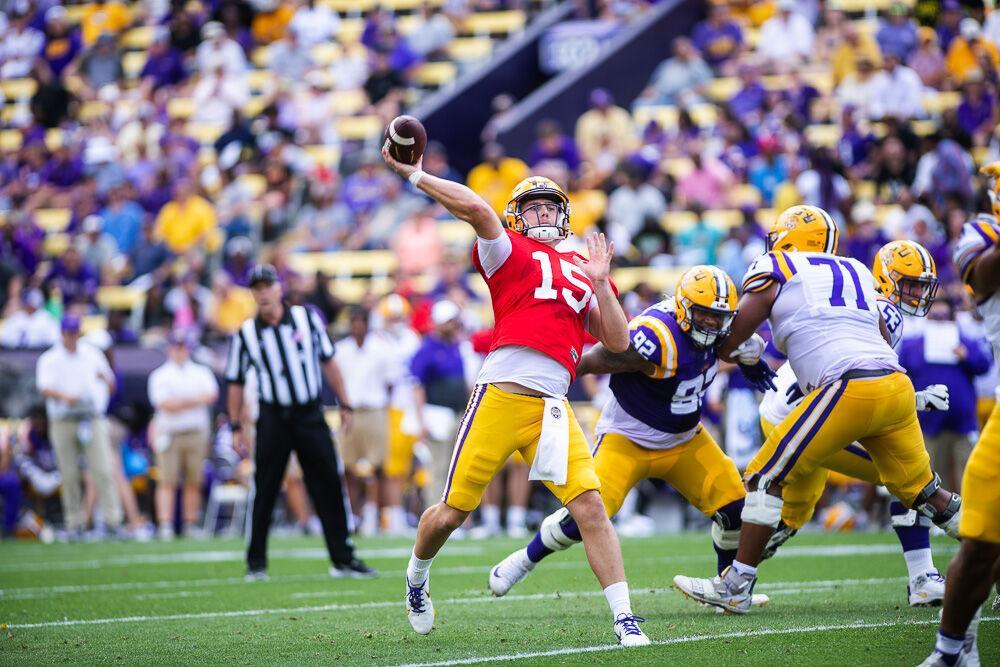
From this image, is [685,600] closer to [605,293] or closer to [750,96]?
[605,293]

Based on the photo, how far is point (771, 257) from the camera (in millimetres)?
6172

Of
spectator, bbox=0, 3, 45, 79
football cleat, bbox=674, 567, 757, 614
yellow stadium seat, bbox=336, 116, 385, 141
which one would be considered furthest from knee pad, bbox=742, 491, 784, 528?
spectator, bbox=0, 3, 45, 79

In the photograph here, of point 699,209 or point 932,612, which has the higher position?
point 932,612

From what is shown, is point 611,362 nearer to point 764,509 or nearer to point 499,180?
point 764,509

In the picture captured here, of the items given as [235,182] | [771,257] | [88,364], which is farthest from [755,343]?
[235,182]

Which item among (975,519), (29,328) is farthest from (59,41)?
(975,519)

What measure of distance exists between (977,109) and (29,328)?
32.9 ft

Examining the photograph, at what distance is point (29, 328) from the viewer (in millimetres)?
15422

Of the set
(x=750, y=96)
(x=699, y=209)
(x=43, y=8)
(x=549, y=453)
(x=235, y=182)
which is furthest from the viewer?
(x=43, y=8)

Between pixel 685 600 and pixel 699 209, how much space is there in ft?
26.4

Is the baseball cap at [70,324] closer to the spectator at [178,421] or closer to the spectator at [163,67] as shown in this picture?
the spectator at [178,421]

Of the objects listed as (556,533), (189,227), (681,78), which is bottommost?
(189,227)

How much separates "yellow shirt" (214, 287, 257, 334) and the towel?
9.99m

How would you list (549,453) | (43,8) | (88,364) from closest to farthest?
(549,453), (88,364), (43,8)
